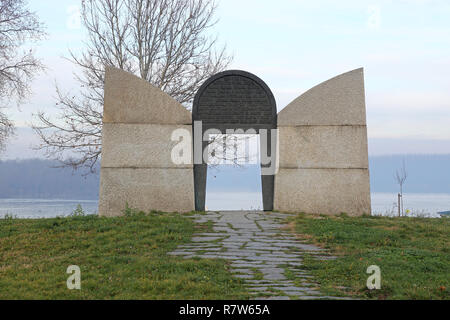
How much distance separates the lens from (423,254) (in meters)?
8.12

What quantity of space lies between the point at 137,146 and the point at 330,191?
19.0ft

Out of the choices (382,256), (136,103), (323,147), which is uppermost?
(136,103)

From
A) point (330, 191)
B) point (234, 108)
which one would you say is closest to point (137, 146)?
point (234, 108)

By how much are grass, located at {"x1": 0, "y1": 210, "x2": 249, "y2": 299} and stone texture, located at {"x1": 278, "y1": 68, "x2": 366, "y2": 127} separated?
4.67 m

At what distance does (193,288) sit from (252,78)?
8.85 m

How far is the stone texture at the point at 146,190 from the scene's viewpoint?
42.5ft

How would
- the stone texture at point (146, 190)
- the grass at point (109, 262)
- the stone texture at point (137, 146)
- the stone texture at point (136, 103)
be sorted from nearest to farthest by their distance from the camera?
the grass at point (109, 262), the stone texture at point (146, 190), the stone texture at point (137, 146), the stone texture at point (136, 103)

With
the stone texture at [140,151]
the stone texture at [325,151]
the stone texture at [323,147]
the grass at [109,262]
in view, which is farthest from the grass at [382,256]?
the stone texture at [140,151]

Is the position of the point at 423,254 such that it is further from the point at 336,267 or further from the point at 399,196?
the point at 399,196

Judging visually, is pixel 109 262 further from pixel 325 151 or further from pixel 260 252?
pixel 325 151

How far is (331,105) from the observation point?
13.7 meters

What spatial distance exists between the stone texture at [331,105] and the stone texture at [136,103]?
3176mm

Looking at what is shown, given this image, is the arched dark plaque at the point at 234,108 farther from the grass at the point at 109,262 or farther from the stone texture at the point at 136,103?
the grass at the point at 109,262
